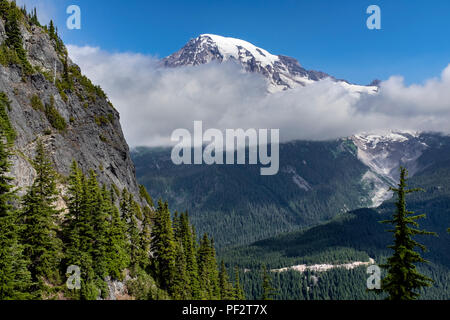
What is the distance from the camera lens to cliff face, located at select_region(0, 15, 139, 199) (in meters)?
73.6

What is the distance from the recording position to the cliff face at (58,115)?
241 ft

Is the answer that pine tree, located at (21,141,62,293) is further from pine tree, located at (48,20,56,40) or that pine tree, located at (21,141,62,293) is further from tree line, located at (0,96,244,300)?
pine tree, located at (48,20,56,40)

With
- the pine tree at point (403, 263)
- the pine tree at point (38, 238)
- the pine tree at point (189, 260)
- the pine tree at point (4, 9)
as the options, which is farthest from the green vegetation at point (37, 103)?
the pine tree at point (403, 263)

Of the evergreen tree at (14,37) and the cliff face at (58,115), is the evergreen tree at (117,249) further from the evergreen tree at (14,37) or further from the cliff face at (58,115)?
the evergreen tree at (14,37)

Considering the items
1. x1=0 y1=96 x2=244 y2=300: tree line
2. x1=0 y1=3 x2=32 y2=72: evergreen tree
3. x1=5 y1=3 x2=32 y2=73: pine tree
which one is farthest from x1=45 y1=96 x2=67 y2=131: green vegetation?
x1=0 y1=96 x2=244 y2=300: tree line

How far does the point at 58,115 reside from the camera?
86.6 meters

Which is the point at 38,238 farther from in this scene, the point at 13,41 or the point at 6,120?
the point at 13,41

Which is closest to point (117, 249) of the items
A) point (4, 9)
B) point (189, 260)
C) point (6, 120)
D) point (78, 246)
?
point (78, 246)

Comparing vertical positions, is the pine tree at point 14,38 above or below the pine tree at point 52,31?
below
